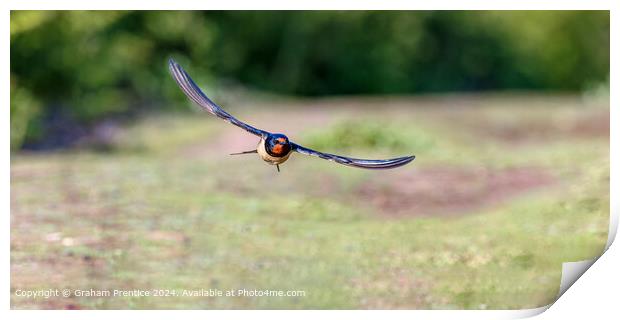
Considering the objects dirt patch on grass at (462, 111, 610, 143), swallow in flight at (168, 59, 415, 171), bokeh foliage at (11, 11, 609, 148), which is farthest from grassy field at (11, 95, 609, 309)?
swallow in flight at (168, 59, 415, 171)

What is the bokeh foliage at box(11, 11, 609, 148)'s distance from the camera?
37.8 feet

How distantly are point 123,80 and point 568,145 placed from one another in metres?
6.86

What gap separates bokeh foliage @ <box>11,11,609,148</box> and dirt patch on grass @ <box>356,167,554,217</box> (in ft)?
13.7

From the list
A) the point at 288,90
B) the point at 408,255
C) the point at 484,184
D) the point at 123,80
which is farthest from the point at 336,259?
the point at 288,90

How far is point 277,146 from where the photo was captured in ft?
10.7

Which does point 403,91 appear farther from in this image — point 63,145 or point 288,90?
point 63,145

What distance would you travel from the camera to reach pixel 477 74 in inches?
822

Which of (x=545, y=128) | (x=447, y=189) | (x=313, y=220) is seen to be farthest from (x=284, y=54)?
(x=313, y=220)

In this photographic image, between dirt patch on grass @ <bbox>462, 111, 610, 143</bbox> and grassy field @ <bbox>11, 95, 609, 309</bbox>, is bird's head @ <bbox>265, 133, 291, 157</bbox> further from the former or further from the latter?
dirt patch on grass @ <bbox>462, 111, 610, 143</bbox>

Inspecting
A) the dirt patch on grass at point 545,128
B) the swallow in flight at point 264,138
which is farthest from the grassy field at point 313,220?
the swallow in flight at point 264,138

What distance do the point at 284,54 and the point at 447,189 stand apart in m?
9.82

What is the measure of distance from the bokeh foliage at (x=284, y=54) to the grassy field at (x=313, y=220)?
3.37 feet
